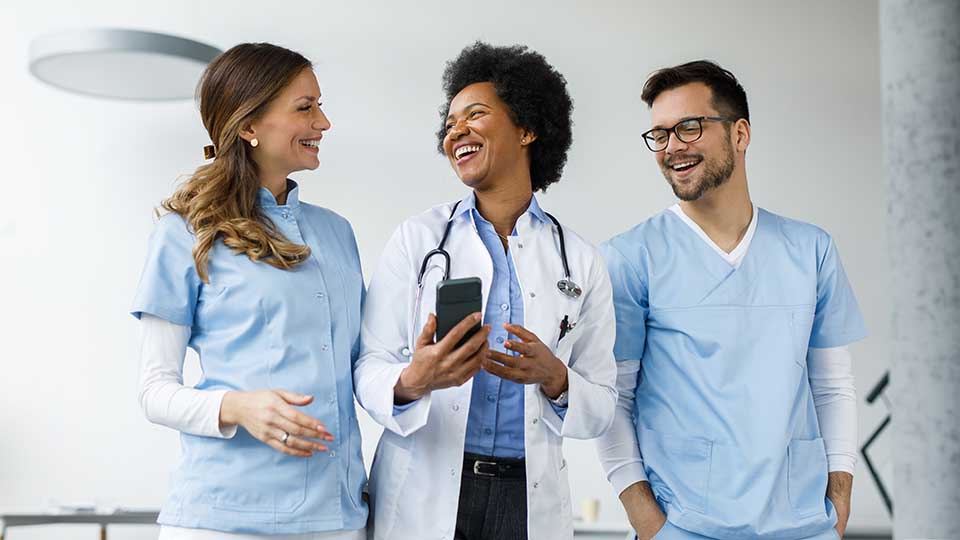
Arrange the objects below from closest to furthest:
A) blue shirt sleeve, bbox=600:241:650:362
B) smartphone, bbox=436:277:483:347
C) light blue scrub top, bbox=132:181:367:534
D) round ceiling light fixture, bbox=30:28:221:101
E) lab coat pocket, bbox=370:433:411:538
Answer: smartphone, bbox=436:277:483:347
light blue scrub top, bbox=132:181:367:534
lab coat pocket, bbox=370:433:411:538
blue shirt sleeve, bbox=600:241:650:362
round ceiling light fixture, bbox=30:28:221:101

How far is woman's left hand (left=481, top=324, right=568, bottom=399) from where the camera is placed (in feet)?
5.48

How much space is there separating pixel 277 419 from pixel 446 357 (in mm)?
298

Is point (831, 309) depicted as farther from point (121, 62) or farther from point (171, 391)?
point (121, 62)

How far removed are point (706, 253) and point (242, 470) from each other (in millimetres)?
1096

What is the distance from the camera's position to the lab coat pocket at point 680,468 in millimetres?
1985

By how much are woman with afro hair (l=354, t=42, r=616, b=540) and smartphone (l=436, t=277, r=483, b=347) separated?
0.7 inches

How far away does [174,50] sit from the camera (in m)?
3.77

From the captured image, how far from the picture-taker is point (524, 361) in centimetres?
168

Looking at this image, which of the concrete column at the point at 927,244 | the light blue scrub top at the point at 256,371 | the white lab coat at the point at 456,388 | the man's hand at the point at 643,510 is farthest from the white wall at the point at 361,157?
the concrete column at the point at 927,244

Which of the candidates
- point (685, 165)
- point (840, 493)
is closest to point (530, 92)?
point (685, 165)

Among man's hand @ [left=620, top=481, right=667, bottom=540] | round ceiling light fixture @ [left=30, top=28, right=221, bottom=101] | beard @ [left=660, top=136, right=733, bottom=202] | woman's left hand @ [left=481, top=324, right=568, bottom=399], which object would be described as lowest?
man's hand @ [left=620, top=481, right=667, bottom=540]

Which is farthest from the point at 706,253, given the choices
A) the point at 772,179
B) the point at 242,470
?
the point at 772,179

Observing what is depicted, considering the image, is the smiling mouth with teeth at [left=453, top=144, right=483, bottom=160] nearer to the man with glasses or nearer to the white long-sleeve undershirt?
the man with glasses

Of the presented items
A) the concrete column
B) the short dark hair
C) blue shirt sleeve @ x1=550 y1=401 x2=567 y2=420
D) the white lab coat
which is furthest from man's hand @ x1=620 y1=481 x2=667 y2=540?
the concrete column
